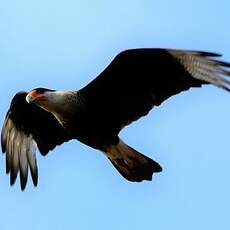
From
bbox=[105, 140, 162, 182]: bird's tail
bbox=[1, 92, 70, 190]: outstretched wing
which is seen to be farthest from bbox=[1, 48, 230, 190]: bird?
bbox=[1, 92, 70, 190]: outstretched wing

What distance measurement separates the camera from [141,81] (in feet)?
35.0

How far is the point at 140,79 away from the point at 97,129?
0.71m

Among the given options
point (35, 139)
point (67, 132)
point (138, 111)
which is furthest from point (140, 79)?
point (35, 139)

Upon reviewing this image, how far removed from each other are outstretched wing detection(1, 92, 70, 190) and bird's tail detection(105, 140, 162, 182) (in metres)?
1.01

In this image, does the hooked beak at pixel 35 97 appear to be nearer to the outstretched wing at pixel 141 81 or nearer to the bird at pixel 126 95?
the bird at pixel 126 95

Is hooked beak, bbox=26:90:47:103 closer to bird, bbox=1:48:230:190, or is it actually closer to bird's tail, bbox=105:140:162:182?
bird, bbox=1:48:230:190

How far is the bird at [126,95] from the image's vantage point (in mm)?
10242

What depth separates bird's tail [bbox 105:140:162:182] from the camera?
1092 centimetres

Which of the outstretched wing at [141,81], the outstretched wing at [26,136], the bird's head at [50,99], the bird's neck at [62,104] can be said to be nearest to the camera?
the outstretched wing at [141,81]

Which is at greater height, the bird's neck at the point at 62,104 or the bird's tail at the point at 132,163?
the bird's neck at the point at 62,104

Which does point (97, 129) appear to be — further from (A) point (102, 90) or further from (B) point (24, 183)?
(B) point (24, 183)

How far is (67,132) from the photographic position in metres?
11.1

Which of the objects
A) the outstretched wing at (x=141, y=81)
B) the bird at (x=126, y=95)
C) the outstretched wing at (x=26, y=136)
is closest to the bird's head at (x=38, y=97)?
the bird at (x=126, y=95)

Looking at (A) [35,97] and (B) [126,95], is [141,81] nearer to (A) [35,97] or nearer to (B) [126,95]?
(B) [126,95]
